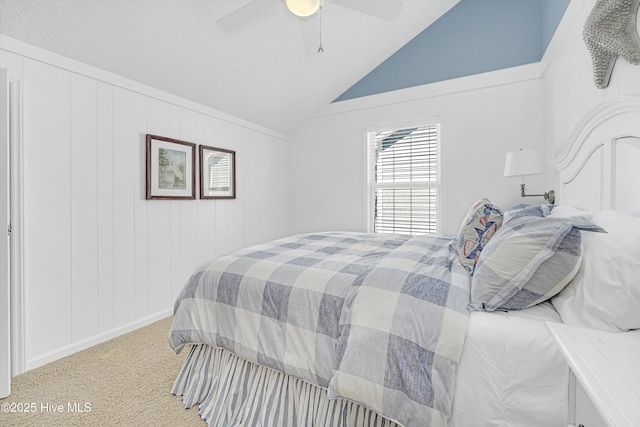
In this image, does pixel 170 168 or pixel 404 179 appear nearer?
pixel 170 168

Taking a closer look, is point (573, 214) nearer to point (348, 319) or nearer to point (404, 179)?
point (348, 319)

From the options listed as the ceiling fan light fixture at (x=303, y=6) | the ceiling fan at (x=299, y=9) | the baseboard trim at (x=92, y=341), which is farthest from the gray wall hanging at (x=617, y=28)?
the baseboard trim at (x=92, y=341)

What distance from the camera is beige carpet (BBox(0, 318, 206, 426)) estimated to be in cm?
146

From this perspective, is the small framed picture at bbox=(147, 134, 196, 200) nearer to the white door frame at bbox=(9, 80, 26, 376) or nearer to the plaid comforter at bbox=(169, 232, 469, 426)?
the white door frame at bbox=(9, 80, 26, 376)

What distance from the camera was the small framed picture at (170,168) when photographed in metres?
2.58

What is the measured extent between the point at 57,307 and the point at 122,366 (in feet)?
2.01

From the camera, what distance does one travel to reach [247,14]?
1.77 m

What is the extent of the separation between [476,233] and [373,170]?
2427mm

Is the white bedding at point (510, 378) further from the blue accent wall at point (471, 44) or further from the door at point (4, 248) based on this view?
the blue accent wall at point (471, 44)

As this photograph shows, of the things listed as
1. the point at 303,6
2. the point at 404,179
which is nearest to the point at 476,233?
the point at 303,6

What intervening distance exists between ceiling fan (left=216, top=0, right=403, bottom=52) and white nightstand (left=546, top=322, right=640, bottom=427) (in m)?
1.78

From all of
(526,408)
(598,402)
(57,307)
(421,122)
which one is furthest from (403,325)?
(421,122)

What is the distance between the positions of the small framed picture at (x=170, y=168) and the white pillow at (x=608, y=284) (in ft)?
9.28

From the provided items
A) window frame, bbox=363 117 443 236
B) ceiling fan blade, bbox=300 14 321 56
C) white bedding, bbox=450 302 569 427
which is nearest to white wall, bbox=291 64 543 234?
window frame, bbox=363 117 443 236
